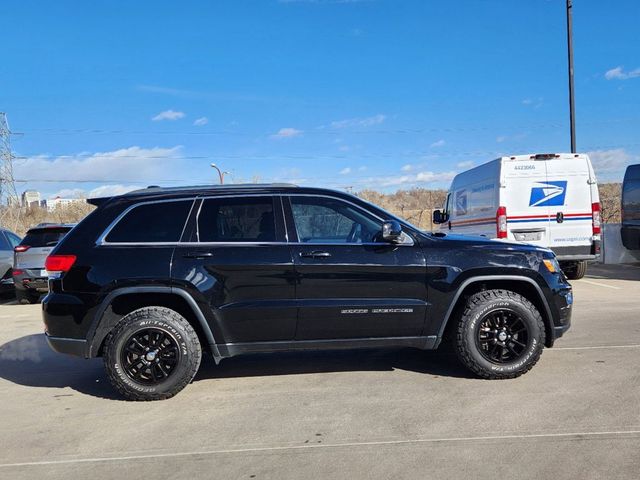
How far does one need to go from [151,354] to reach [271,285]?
3.96ft

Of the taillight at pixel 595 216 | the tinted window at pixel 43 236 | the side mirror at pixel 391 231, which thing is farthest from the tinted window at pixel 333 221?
the taillight at pixel 595 216

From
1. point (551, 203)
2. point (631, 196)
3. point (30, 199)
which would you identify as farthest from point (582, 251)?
point (30, 199)

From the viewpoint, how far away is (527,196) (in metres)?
11.3

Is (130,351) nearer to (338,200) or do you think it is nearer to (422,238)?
(338,200)

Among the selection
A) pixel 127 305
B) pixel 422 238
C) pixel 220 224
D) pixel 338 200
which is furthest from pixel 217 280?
pixel 422 238

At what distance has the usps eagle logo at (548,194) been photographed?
1128 cm

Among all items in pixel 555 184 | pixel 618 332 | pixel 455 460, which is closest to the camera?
pixel 455 460

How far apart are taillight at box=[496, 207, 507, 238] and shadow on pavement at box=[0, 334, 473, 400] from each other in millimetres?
5791

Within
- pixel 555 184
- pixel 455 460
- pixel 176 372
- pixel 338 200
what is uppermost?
pixel 555 184

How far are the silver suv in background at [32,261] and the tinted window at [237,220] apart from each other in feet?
21.6

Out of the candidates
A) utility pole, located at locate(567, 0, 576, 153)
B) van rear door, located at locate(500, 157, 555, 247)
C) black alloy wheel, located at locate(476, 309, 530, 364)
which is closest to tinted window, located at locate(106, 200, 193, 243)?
black alloy wheel, located at locate(476, 309, 530, 364)

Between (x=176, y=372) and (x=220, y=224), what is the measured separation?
1.36m

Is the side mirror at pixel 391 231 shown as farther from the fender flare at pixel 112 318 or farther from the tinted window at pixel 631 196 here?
the tinted window at pixel 631 196

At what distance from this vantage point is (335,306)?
4824 mm
